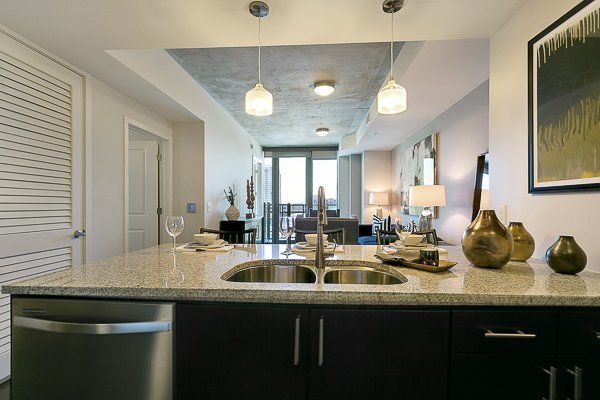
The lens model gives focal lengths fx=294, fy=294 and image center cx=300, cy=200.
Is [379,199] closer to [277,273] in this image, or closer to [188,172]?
[188,172]

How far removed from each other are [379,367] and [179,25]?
2143 mm

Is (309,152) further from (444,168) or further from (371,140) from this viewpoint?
(444,168)

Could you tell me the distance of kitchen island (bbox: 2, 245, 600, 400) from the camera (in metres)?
0.94

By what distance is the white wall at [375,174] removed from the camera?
21.9 feet

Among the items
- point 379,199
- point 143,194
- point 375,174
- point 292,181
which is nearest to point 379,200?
point 379,199

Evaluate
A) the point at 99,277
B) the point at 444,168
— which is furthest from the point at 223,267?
the point at 444,168

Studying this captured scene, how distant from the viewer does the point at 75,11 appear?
5.62ft

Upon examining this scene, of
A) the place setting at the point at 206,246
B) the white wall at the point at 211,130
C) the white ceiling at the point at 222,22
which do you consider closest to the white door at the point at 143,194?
the white wall at the point at 211,130

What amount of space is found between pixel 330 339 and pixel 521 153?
144cm

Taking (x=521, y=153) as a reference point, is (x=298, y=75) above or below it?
above

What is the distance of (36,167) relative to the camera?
6.97ft

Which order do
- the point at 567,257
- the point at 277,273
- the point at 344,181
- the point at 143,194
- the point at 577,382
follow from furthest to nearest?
the point at 344,181
the point at 143,194
the point at 277,273
the point at 567,257
the point at 577,382

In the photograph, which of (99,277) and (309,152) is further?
(309,152)

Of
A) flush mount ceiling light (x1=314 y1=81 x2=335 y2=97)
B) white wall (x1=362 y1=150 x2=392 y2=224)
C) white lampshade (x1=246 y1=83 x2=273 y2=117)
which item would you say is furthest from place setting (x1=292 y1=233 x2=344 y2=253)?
white wall (x1=362 y1=150 x2=392 y2=224)
